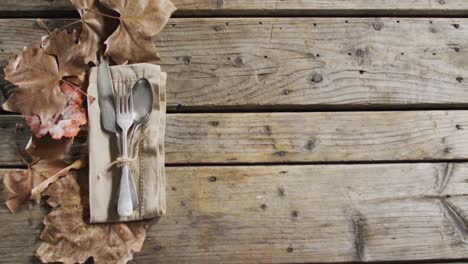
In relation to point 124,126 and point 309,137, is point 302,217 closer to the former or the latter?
point 309,137

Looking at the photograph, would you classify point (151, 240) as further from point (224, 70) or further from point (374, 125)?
point (374, 125)

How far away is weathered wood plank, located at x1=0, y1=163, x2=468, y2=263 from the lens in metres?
0.84

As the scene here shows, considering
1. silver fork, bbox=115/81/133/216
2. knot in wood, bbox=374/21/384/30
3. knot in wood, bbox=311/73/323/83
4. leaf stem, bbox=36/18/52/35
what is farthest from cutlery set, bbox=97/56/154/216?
knot in wood, bbox=374/21/384/30

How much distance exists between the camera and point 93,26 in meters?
0.84

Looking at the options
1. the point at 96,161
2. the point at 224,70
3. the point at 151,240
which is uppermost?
the point at 224,70

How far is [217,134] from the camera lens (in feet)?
2.86

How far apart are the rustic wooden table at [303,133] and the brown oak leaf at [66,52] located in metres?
0.06

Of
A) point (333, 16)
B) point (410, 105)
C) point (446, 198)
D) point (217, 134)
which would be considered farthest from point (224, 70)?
point (446, 198)

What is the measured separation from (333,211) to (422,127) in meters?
0.23

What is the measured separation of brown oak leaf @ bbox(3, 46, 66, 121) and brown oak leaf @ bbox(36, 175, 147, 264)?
13 cm

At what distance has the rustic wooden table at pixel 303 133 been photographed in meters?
0.85

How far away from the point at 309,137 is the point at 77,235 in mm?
433

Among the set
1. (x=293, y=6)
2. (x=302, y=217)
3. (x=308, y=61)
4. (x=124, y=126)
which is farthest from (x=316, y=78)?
(x=124, y=126)

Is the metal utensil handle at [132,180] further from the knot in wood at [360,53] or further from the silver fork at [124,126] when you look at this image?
the knot in wood at [360,53]
